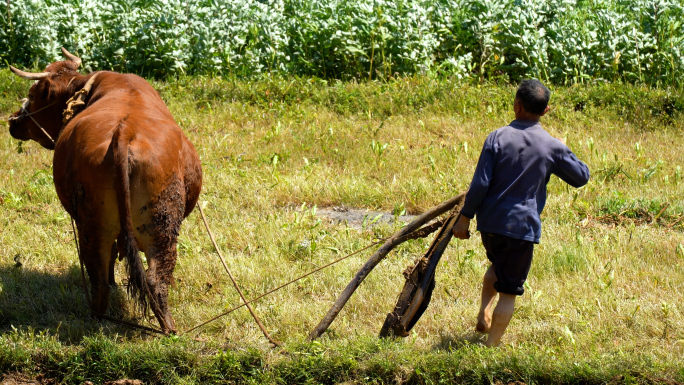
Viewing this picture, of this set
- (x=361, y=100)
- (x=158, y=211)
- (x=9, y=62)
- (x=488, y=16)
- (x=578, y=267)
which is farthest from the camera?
(x=9, y=62)

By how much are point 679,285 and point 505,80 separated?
20.5 ft

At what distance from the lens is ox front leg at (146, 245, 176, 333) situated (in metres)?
4.79

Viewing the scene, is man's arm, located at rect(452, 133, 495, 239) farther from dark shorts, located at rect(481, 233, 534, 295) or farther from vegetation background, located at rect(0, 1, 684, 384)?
vegetation background, located at rect(0, 1, 684, 384)

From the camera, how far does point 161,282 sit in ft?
16.1

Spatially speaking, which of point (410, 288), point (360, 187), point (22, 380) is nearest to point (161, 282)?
point (22, 380)

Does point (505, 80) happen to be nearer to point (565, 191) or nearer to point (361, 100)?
point (361, 100)

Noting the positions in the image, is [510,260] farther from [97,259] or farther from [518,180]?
[97,259]

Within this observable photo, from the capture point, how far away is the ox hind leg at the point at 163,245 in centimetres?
477

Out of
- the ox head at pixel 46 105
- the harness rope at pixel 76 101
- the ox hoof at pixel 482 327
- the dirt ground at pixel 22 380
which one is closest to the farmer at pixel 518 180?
the ox hoof at pixel 482 327

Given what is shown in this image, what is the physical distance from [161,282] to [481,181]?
2.42 metres

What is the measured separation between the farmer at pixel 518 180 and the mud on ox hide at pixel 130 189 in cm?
214

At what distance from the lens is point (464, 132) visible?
9.38m

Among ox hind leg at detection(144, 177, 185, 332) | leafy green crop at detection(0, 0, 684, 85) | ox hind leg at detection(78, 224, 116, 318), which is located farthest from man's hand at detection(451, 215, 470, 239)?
leafy green crop at detection(0, 0, 684, 85)

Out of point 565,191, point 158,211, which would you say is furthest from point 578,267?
point 158,211
